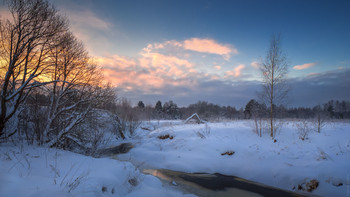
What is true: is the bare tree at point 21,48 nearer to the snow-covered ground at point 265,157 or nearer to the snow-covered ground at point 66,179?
the snow-covered ground at point 66,179

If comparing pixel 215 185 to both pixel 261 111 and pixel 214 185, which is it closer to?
pixel 214 185

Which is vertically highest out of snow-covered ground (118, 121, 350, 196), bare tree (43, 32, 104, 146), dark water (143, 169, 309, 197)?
bare tree (43, 32, 104, 146)

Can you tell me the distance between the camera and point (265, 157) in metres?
8.59

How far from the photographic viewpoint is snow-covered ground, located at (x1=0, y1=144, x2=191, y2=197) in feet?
10.5

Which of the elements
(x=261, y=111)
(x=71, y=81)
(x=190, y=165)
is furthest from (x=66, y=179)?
(x=261, y=111)

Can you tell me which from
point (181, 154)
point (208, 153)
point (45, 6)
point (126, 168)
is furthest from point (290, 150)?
point (45, 6)

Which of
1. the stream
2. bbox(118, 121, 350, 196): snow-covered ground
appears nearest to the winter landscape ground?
bbox(118, 121, 350, 196): snow-covered ground

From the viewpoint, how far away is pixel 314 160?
7.21 m

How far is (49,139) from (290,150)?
12.8m

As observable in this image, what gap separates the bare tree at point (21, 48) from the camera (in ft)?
23.1

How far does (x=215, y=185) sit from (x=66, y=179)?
5759 millimetres

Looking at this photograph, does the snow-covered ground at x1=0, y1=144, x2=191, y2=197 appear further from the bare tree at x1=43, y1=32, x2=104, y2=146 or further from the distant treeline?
the distant treeline

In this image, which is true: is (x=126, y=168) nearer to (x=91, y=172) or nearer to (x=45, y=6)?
(x=91, y=172)

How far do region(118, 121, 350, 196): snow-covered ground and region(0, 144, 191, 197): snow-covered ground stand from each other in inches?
178
